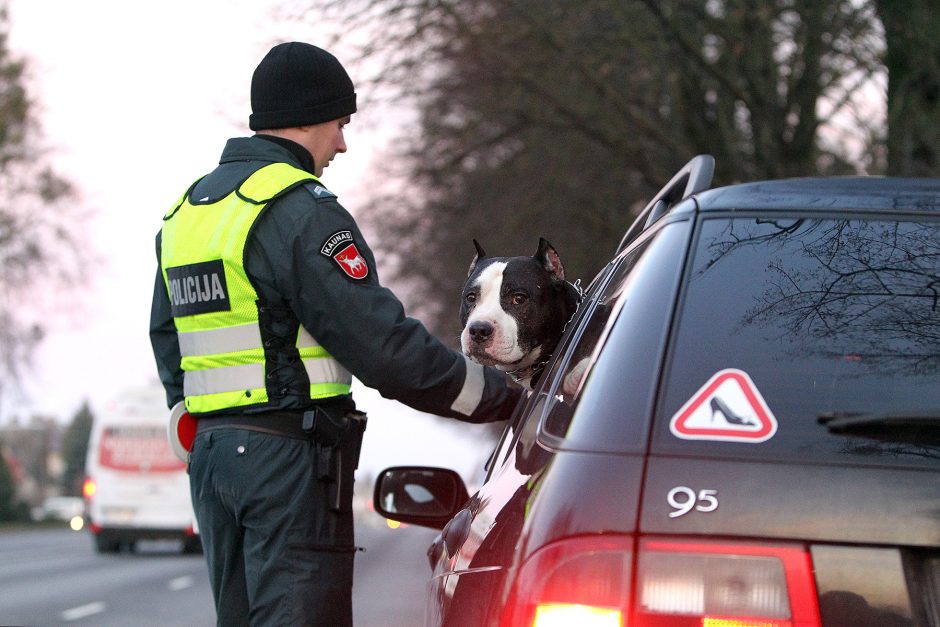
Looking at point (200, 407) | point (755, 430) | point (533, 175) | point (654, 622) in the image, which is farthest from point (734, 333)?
point (533, 175)

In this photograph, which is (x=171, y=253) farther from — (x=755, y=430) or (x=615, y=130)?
(x=615, y=130)

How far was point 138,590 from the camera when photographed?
15344 mm

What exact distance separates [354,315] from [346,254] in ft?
0.50

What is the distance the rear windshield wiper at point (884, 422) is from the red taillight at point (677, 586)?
0.21 metres

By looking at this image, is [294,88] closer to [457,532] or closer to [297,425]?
[297,425]

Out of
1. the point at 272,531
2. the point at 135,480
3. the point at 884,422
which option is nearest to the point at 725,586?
the point at 884,422

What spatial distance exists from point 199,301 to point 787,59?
1388 cm

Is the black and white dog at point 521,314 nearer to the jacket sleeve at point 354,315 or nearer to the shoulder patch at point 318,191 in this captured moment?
the jacket sleeve at point 354,315

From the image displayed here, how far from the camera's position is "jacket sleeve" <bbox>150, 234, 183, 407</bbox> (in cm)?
393

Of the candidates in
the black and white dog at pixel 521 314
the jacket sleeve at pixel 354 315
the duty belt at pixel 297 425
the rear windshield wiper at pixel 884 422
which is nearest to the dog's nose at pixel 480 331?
the black and white dog at pixel 521 314

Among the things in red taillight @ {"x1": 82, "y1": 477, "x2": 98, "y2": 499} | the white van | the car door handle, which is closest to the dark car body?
the car door handle

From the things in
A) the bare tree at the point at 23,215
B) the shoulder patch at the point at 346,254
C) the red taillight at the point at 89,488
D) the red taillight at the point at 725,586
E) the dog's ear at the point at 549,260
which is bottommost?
the red taillight at the point at 725,586

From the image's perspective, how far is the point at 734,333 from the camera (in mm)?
2359

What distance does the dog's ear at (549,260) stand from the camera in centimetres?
458
